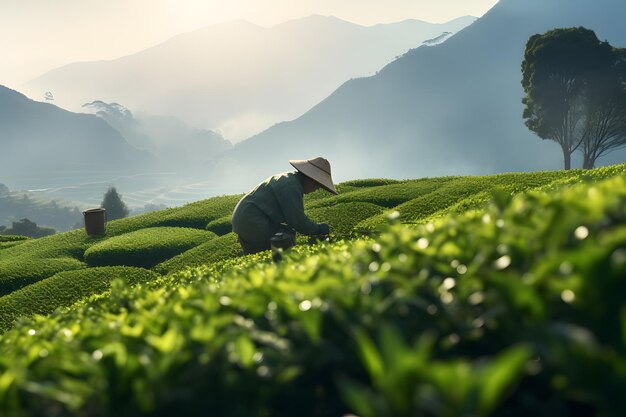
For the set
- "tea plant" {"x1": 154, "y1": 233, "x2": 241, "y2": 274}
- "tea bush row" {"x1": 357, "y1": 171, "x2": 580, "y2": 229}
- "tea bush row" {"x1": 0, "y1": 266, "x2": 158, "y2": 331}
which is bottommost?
"tea bush row" {"x1": 0, "y1": 266, "x2": 158, "y2": 331}

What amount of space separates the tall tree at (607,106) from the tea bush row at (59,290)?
34772 mm

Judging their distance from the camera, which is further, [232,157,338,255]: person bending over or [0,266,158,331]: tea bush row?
[0,266,158,331]: tea bush row

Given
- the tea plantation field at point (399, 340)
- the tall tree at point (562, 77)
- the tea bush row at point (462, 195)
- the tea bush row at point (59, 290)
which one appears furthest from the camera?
the tall tree at point (562, 77)

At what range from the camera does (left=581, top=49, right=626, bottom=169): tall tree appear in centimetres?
3647

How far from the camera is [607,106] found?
36.8m

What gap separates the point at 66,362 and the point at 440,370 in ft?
4.53

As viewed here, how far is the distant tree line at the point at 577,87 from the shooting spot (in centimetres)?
3625

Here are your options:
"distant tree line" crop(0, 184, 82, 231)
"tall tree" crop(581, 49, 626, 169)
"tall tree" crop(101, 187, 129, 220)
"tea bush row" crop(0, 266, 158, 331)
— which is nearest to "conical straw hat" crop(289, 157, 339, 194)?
"tea bush row" crop(0, 266, 158, 331)

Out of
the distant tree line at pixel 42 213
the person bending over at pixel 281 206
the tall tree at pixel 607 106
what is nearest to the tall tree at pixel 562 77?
the tall tree at pixel 607 106

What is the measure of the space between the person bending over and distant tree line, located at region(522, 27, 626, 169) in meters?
32.5

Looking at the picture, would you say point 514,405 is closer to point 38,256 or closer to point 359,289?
point 359,289

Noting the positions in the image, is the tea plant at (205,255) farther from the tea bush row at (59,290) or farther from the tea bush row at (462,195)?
the tea bush row at (462,195)

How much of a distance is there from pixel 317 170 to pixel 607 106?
34.5 m

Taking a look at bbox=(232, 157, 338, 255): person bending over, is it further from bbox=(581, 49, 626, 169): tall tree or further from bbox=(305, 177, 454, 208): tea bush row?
bbox=(581, 49, 626, 169): tall tree
